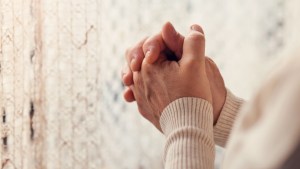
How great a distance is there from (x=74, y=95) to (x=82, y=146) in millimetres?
183

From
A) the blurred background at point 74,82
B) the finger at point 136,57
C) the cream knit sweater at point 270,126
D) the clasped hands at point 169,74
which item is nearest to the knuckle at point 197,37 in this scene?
the clasped hands at point 169,74

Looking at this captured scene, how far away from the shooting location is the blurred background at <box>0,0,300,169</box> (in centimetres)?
151

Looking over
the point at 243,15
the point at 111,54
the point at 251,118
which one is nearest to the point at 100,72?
the point at 111,54

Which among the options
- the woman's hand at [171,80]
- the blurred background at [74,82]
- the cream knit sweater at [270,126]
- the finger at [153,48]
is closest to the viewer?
the cream knit sweater at [270,126]

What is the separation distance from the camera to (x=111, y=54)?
1.57 m

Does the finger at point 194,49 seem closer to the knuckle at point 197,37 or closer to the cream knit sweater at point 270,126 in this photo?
the knuckle at point 197,37

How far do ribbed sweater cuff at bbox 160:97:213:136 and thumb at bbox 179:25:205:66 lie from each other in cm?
9

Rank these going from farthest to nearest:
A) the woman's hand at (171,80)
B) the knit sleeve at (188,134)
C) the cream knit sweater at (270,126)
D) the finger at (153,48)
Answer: the finger at (153,48), the woman's hand at (171,80), the knit sleeve at (188,134), the cream knit sweater at (270,126)

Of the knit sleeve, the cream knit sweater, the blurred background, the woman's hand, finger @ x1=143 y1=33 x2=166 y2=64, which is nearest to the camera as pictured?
the cream knit sweater

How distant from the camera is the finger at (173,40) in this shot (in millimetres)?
971

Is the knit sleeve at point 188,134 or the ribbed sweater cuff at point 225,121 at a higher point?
the knit sleeve at point 188,134

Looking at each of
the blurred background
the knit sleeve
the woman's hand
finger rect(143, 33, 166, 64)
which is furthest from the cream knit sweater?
the blurred background

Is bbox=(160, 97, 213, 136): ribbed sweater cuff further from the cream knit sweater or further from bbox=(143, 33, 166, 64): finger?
the cream knit sweater

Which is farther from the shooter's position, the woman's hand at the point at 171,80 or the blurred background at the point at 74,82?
the blurred background at the point at 74,82
